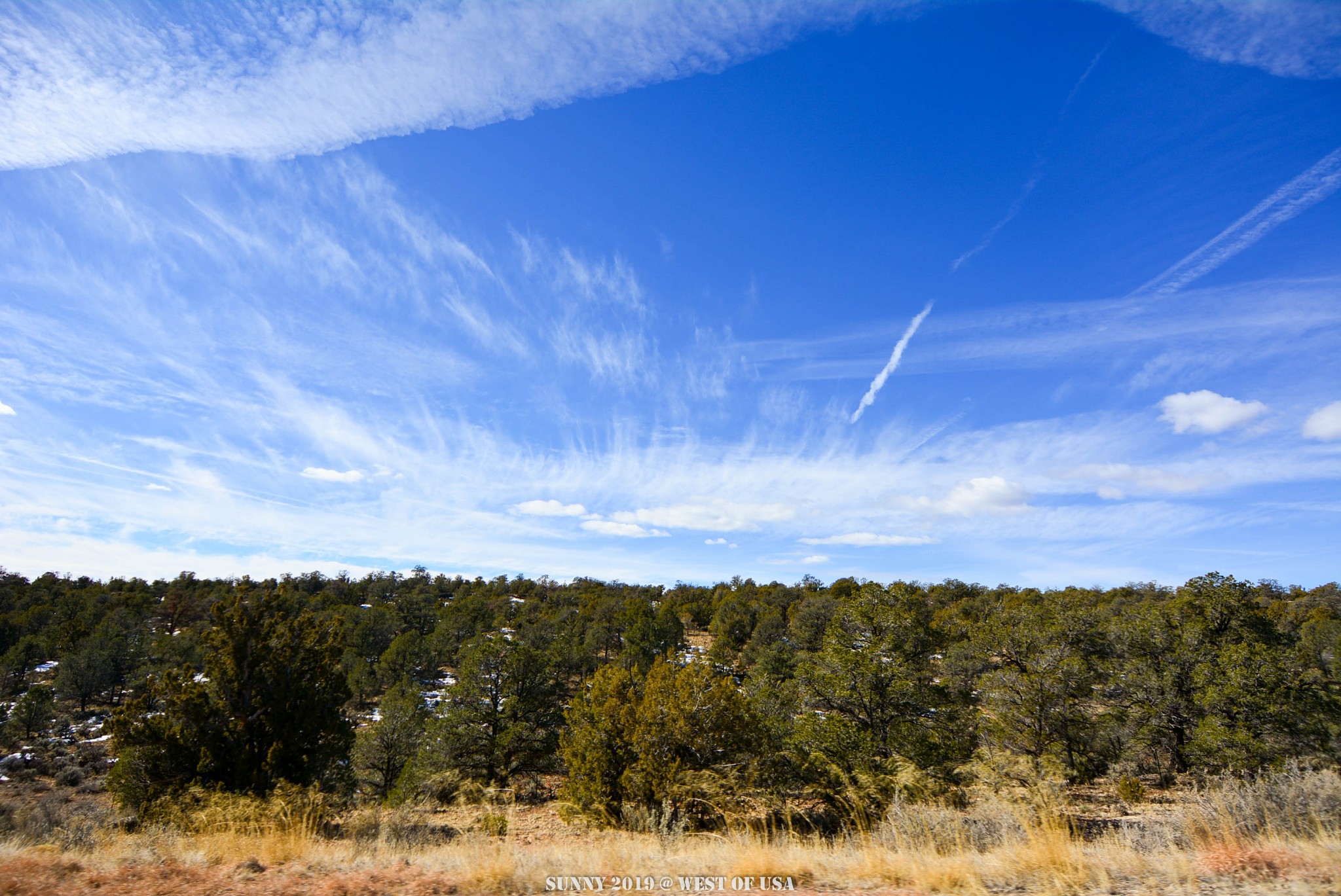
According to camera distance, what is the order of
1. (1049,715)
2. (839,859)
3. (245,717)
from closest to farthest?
(839,859) < (245,717) < (1049,715)

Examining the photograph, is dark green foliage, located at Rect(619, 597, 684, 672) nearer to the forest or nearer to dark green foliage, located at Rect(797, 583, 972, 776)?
the forest

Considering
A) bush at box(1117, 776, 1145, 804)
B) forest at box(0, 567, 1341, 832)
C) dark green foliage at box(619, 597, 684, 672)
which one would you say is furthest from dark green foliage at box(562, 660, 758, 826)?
dark green foliage at box(619, 597, 684, 672)

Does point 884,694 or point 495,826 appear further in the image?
point 884,694

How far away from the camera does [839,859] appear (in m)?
6.72

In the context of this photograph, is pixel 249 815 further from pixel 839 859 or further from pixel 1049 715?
pixel 1049 715

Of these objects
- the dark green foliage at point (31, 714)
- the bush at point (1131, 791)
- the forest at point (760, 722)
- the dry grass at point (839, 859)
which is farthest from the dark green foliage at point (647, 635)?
the dark green foliage at point (31, 714)

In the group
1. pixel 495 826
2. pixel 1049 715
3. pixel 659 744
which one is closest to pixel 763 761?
pixel 659 744

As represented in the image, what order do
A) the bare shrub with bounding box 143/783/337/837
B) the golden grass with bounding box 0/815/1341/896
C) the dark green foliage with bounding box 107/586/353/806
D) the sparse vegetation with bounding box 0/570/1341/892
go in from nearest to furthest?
the golden grass with bounding box 0/815/1341/896, the sparse vegetation with bounding box 0/570/1341/892, the bare shrub with bounding box 143/783/337/837, the dark green foliage with bounding box 107/586/353/806

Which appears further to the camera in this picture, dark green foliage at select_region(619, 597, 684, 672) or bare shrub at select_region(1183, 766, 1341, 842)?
dark green foliage at select_region(619, 597, 684, 672)

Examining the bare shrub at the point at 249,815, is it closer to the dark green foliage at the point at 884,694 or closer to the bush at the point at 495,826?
the bush at the point at 495,826

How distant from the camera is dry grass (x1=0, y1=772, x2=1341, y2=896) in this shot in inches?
223

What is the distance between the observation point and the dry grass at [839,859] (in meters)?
5.65

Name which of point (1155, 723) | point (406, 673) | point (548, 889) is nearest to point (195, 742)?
point (548, 889)

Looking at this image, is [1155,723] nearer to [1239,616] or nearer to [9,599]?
[1239,616]
